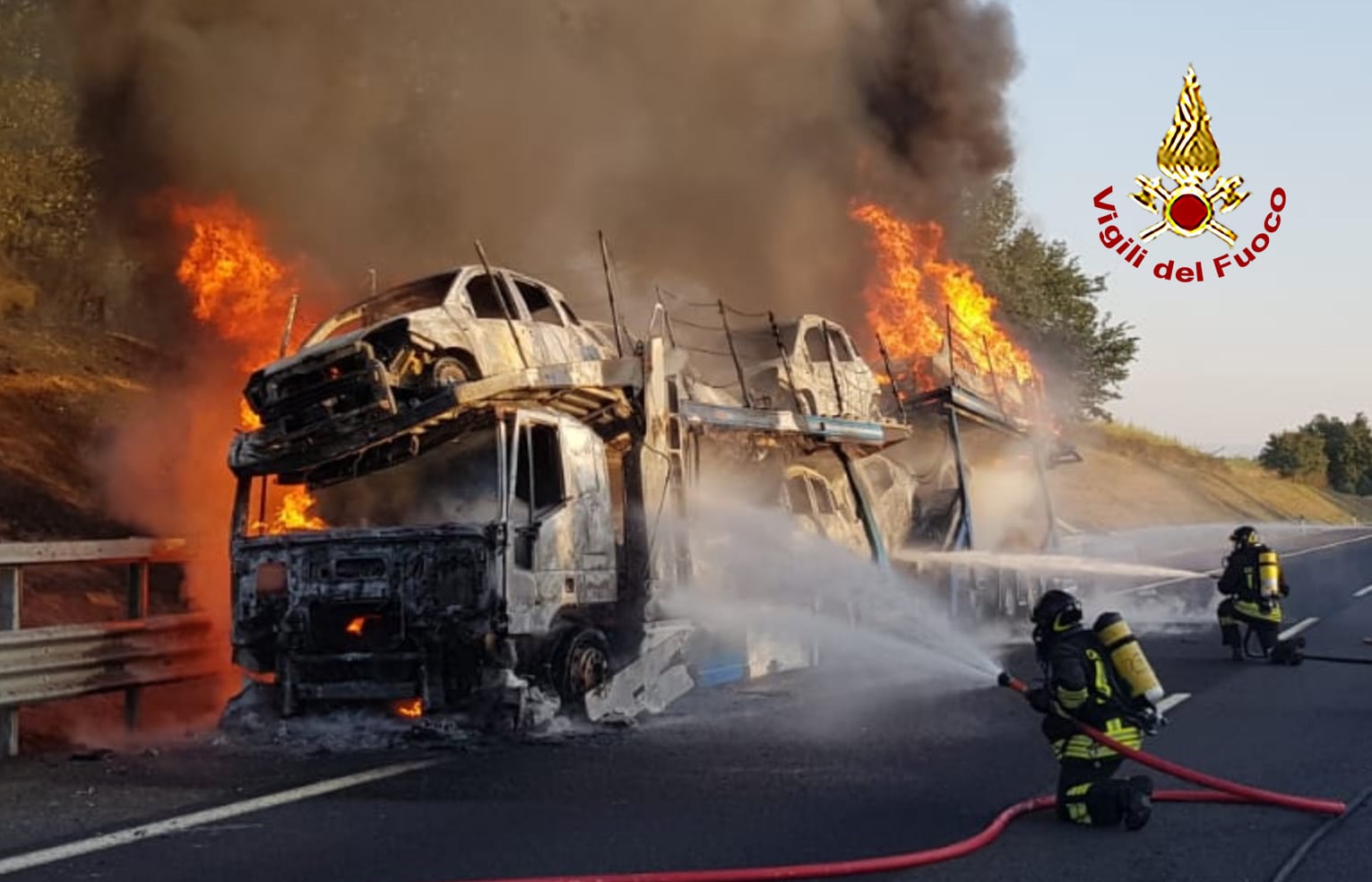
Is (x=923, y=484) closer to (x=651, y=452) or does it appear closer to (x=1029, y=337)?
(x=651, y=452)

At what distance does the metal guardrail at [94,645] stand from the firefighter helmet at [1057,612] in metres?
5.53

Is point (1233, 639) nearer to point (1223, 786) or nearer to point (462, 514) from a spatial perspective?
point (1223, 786)

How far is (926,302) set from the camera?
1941 cm

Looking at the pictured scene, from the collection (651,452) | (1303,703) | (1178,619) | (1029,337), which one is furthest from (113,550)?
(1029,337)

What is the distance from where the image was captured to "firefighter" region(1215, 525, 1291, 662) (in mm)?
12852

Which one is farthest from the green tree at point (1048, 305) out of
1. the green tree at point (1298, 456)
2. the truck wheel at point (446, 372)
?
the green tree at point (1298, 456)

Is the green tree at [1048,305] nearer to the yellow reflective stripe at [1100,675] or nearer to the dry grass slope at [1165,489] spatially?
the dry grass slope at [1165,489]

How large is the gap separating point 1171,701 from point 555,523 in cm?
491

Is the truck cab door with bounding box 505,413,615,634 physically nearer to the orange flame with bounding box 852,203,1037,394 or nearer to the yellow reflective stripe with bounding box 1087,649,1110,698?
the yellow reflective stripe with bounding box 1087,649,1110,698

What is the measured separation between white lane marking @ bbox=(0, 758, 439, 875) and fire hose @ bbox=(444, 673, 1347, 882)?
1.83m

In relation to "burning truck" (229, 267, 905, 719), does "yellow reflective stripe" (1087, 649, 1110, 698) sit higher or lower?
lower

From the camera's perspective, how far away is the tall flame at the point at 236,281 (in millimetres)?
12578

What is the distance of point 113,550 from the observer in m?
8.75

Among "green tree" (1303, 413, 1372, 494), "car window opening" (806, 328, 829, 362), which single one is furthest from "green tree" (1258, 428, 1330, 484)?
"car window opening" (806, 328, 829, 362)
